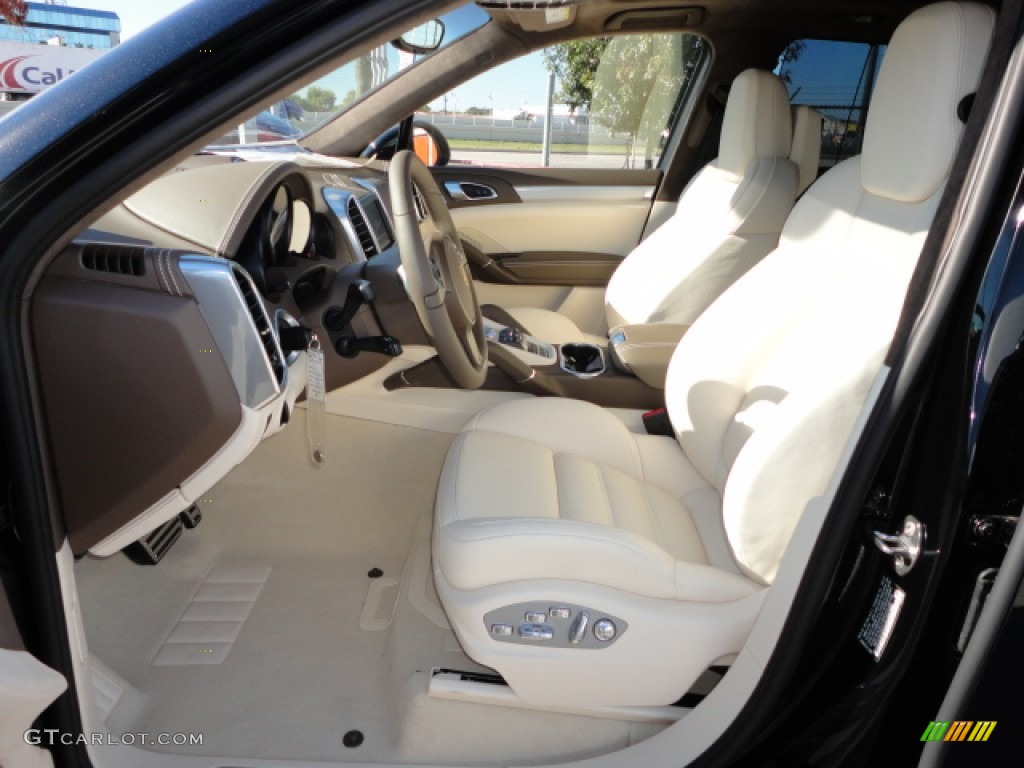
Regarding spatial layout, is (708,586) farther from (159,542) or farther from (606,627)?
(159,542)

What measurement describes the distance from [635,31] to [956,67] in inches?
68.8

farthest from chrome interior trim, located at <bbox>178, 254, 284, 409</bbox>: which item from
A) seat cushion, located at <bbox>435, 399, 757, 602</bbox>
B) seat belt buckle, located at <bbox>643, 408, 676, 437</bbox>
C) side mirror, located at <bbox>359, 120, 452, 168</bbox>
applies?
side mirror, located at <bbox>359, 120, 452, 168</bbox>

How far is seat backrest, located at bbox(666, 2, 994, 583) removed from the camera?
955mm

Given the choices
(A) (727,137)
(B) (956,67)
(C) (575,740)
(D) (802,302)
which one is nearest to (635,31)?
(A) (727,137)

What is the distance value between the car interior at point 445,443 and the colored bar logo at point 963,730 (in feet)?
0.64

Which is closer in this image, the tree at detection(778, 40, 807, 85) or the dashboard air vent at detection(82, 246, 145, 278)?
the dashboard air vent at detection(82, 246, 145, 278)

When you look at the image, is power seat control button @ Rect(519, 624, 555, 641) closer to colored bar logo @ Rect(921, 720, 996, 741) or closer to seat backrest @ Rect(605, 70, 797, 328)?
colored bar logo @ Rect(921, 720, 996, 741)

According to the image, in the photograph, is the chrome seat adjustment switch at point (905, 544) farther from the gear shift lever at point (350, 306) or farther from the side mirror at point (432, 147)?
the side mirror at point (432, 147)

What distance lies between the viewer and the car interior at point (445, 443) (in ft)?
3.16

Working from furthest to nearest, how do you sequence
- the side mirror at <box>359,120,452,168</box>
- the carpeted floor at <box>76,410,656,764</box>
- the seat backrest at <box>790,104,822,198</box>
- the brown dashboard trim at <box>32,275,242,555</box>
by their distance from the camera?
the side mirror at <box>359,120,452,168</box> < the seat backrest at <box>790,104,822,198</box> < the carpeted floor at <box>76,410,656,764</box> < the brown dashboard trim at <box>32,275,242,555</box>

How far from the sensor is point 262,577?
1.59 m

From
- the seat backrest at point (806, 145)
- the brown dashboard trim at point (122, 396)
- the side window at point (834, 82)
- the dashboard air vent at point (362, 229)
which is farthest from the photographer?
the side window at point (834, 82)

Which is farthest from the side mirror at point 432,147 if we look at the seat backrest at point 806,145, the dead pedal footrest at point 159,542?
the dead pedal footrest at point 159,542

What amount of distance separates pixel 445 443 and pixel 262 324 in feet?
2.56
